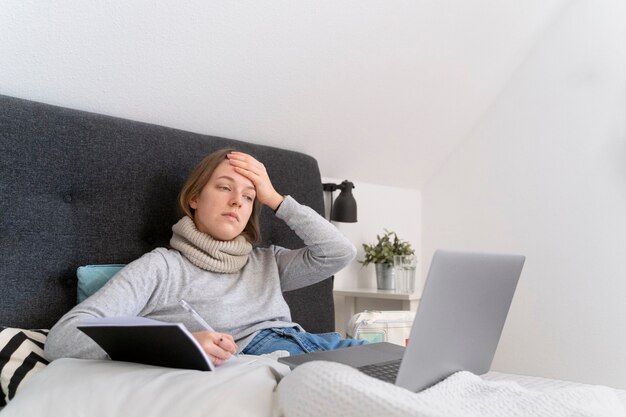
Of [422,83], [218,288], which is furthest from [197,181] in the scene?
[422,83]

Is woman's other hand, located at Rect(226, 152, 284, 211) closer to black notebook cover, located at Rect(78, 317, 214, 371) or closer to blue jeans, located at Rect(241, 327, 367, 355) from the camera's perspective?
blue jeans, located at Rect(241, 327, 367, 355)

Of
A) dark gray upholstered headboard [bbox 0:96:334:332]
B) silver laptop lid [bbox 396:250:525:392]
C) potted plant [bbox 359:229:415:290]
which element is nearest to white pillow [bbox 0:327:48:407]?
dark gray upholstered headboard [bbox 0:96:334:332]

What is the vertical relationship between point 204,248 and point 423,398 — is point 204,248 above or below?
above

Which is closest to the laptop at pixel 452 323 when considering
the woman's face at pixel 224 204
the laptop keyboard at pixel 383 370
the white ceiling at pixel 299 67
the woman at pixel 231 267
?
the laptop keyboard at pixel 383 370

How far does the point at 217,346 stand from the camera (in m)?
1.00

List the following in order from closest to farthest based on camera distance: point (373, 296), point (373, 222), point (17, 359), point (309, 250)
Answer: point (17, 359), point (309, 250), point (373, 296), point (373, 222)

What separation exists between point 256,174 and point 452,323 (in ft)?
2.43

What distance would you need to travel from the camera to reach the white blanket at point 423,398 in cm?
66

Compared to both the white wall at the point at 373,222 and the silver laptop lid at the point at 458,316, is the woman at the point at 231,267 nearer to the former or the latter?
the silver laptop lid at the point at 458,316

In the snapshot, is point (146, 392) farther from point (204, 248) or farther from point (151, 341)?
point (204, 248)

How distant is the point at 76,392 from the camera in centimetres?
86

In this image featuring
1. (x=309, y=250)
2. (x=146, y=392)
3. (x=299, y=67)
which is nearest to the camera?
(x=146, y=392)

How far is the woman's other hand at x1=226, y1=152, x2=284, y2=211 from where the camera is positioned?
1.46 m

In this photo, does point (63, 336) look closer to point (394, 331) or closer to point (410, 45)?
point (394, 331)
